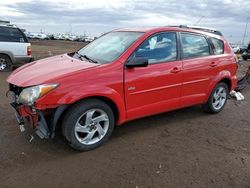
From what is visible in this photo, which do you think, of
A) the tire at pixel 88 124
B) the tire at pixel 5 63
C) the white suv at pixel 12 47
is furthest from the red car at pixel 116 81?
the tire at pixel 5 63

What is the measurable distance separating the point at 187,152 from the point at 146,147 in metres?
0.60

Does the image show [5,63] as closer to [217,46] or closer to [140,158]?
[217,46]

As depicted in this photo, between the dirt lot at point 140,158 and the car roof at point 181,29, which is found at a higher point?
the car roof at point 181,29

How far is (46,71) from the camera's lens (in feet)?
13.7

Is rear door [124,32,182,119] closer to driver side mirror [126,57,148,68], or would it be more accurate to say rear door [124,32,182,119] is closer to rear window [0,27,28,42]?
driver side mirror [126,57,148,68]

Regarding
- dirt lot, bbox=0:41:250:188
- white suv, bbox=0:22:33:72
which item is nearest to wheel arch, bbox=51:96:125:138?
dirt lot, bbox=0:41:250:188

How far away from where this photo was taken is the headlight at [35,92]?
3775 mm

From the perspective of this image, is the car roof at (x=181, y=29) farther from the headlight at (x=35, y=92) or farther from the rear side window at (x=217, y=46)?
the headlight at (x=35, y=92)

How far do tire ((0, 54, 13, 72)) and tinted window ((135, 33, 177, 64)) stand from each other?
310 inches

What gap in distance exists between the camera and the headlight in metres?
3.78

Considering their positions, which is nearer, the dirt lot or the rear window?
the dirt lot

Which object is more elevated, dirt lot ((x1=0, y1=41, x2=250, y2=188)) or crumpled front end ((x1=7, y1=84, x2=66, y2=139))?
crumpled front end ((x1=7, y1=84, x2=66, y2=139))

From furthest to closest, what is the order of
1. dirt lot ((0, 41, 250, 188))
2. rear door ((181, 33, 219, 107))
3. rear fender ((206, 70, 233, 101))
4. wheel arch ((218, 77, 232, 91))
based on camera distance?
wheel arch ((218, 77, 232, 91)) < rear fender ((206, 70, 233, 101)) < rear door ((181, 33, 219, 107)) < dirt lot ((0, 41, 250, 188))

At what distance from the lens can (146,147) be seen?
4.40 meters
